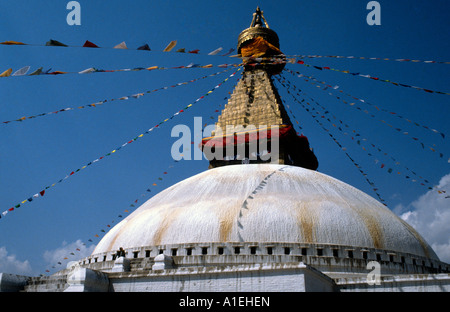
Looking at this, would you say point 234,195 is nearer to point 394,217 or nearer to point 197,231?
point 197,231

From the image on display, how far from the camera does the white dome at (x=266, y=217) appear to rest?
12.2m

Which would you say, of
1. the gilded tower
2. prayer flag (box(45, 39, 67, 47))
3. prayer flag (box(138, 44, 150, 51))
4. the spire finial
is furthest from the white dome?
the spire finial

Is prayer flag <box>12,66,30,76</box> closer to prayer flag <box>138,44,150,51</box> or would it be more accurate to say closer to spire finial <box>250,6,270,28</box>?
prayer flag <box>138,44,150,51</box>

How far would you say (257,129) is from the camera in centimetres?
1908

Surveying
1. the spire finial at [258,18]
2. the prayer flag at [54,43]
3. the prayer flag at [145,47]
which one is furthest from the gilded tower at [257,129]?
the prayer flag at [54,43]

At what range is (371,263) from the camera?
12031mm

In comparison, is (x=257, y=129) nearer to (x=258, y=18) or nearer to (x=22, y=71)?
(x=258, y=18)

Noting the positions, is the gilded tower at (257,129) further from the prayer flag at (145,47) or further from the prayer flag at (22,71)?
the prayer flag at (22,71)

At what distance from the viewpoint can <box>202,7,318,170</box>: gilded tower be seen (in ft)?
61.5

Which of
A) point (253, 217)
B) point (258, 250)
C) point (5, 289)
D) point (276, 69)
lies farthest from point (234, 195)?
point (276, 69)

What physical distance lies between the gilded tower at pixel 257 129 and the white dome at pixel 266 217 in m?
3.59

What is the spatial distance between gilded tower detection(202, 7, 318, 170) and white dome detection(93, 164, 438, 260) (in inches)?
141

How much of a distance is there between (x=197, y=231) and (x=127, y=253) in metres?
2.40

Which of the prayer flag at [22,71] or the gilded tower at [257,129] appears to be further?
the gilded tower at [257,129]
